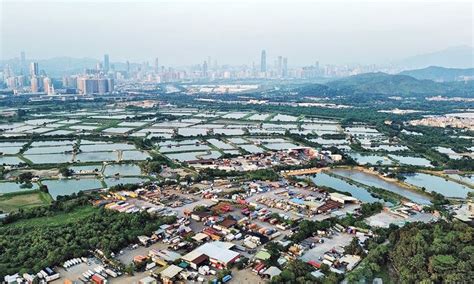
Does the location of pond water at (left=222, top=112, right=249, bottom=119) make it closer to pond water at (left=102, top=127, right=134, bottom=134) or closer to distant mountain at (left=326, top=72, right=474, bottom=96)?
pond water at (left=102, top=127, right=134, bottom=134)

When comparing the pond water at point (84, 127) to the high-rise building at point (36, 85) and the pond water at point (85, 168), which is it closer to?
the pond water at point (85, 168)

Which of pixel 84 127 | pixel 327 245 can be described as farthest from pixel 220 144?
pixel 327 245

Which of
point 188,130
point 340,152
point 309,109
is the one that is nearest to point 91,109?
point 188,130

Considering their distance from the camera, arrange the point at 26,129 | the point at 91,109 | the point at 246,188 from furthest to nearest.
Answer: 1. the point at 91,109
2. the point at 26,129
3. the point at 246,188

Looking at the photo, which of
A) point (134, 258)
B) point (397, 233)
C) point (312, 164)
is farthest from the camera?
point (312, 164)

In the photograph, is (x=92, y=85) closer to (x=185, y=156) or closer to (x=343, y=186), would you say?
(x=185, y=156)

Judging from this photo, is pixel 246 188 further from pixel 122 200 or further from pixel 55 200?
pixel 55 200

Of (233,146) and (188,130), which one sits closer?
(233,146)
